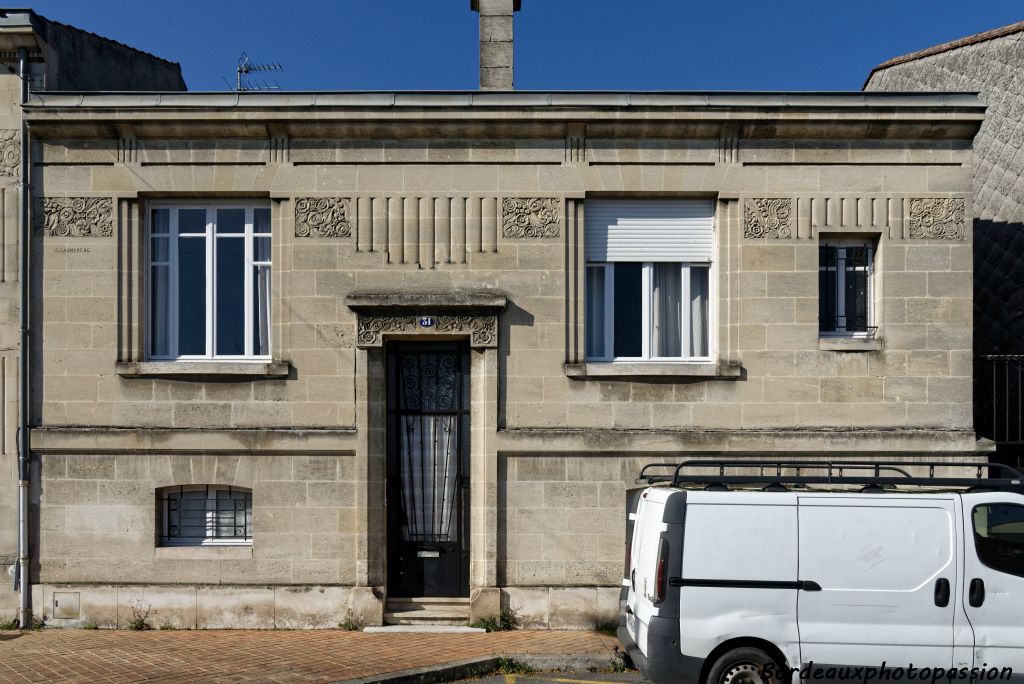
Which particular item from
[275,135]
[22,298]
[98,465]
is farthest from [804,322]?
[22,298]

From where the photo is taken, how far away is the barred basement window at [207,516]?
34.6 ft

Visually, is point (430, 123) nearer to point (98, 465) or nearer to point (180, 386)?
point (180, 386)

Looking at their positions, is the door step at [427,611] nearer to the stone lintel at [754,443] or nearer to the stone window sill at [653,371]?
the stone lintel at [754,443]

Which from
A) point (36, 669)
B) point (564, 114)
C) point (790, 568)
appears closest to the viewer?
point (790, 568)

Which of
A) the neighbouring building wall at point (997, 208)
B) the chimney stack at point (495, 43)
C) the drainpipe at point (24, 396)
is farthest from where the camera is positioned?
the neighbouring building wall at point (997, 208)

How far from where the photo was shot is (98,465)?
1036 cm

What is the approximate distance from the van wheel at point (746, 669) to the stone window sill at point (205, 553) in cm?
578

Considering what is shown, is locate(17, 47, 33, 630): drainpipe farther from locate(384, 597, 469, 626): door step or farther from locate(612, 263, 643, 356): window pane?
locate(612, 263, 643, 356): window pane

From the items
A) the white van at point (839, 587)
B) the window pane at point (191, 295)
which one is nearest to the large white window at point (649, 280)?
the white van at point (839, 587)

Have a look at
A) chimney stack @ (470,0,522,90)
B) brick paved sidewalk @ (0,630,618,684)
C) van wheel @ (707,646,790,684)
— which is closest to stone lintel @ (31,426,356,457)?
brick paved sidewalk @ (0,630,618,684)

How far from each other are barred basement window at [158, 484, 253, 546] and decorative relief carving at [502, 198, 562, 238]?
180 inches

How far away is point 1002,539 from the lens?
7.07 m

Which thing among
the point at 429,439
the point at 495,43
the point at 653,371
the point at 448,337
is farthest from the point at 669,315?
the point at 495,43

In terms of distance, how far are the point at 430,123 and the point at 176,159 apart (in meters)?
3.14
